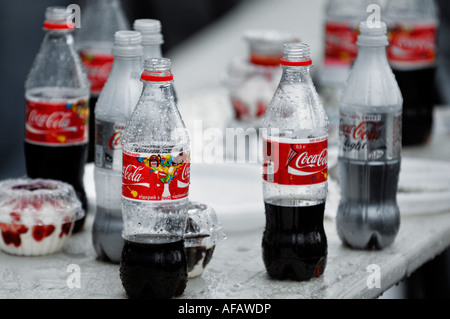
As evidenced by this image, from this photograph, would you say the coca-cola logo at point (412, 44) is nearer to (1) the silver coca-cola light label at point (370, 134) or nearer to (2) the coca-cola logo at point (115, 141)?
(1) the silver coca-cola light label at point (370, 134)

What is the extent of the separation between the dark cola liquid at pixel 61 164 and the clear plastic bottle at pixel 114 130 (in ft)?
0.67

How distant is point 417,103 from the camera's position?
10.3ft

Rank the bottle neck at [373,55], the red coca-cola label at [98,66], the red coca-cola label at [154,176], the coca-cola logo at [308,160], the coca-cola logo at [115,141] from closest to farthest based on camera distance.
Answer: the red coca-cola label at [154,176] → the coca-cola logo at [308,160] → the coca-cola logo at [115,141] → the bottle neck at [373,55] → the red coca-cola label at [98,66]

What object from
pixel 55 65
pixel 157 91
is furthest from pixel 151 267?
pixel 55 65

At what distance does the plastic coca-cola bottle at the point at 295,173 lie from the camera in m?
Answer: 1.82

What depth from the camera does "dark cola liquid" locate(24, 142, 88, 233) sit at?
2.17 meters

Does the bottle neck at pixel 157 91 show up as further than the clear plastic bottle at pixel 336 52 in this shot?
No
